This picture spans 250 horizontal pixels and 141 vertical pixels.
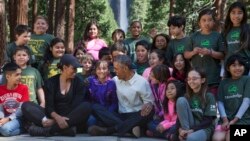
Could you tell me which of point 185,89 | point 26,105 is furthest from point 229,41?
point 26,105

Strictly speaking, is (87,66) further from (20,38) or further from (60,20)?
(60,20)

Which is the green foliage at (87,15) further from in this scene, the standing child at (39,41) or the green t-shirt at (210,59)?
the green t-shirt at (210,59)

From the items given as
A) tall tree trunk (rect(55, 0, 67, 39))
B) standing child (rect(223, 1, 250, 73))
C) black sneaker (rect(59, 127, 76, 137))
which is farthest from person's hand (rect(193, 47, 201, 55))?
tall tree trunk (rect(55, 0, 67, 39))

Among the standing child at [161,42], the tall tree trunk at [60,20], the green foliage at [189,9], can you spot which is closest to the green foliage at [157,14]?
the green foliage at [189,9]

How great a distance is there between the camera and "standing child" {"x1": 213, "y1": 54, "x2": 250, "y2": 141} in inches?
204

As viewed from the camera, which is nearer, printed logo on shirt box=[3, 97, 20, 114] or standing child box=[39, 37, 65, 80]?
printed logo on shirt box=[3, 97, 20, 114]

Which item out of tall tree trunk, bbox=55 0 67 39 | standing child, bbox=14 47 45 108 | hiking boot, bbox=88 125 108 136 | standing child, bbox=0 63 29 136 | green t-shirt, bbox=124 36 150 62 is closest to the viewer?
hiking boot, bbox=88 125 108 136

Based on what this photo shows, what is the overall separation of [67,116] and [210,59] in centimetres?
210

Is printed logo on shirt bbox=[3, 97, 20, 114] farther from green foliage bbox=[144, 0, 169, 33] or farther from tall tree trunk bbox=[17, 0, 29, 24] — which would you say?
green foliage bbox=[144, 0, 169, 33]

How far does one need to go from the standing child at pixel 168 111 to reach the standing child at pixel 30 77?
1.70 meters

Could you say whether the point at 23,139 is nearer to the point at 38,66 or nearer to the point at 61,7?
the point at 38,66

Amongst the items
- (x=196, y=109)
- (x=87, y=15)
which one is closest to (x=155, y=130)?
(x=196, y=109)

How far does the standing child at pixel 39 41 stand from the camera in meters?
6.93

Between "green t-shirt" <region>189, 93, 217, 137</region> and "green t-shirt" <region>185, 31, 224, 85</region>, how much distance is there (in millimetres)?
603
